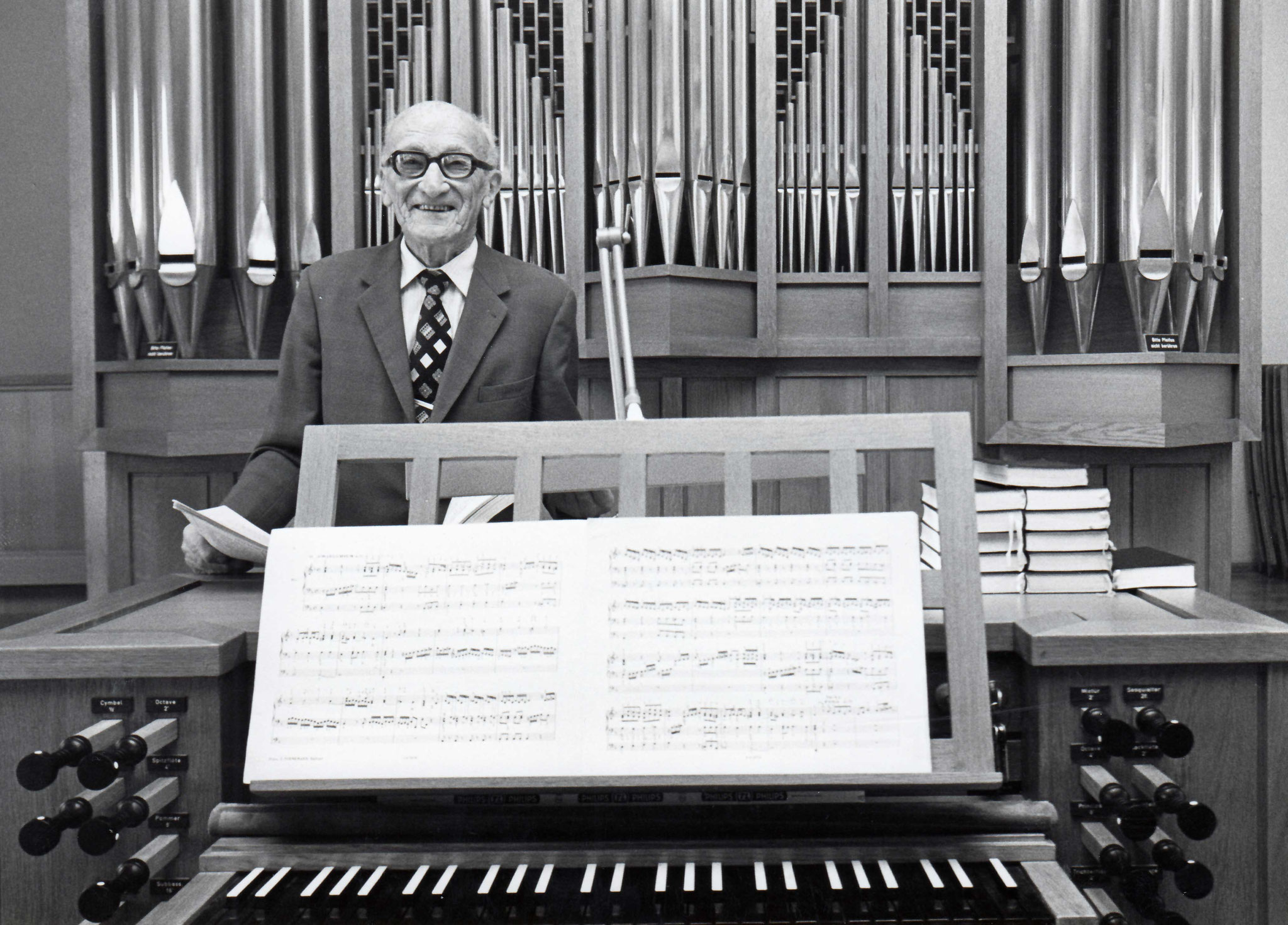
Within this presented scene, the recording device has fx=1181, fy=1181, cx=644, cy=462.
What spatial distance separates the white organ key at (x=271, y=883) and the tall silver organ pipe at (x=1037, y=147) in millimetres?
2795

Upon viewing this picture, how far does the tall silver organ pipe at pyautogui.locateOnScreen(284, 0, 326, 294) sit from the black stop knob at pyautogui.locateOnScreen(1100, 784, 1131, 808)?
2698 millimetres

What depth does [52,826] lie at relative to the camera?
1518mm

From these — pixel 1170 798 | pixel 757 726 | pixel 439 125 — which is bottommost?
pixel 1170 798

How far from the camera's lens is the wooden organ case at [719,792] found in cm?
135

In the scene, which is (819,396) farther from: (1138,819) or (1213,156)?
(1138,819)

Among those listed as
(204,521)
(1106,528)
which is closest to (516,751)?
(204,521)

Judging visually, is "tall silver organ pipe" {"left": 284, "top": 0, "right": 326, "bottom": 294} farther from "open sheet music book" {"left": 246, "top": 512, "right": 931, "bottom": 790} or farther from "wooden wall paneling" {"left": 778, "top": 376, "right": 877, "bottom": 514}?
"open sheet music book" {"left": 246, "top": 512, "right": 931, "bottom": 790}

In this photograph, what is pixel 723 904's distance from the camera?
133cm

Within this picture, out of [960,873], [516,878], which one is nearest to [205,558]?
[516,878]

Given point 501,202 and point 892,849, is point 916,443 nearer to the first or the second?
point 892,849

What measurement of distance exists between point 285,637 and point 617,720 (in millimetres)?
402

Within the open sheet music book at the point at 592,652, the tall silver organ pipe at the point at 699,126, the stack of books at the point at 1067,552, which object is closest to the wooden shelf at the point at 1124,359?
the tall silver organ pipe at the point at 699,126

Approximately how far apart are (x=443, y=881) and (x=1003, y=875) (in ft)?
2.12

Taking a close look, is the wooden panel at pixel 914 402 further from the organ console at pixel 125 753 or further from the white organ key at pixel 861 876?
the organ console at pixel 125 753
